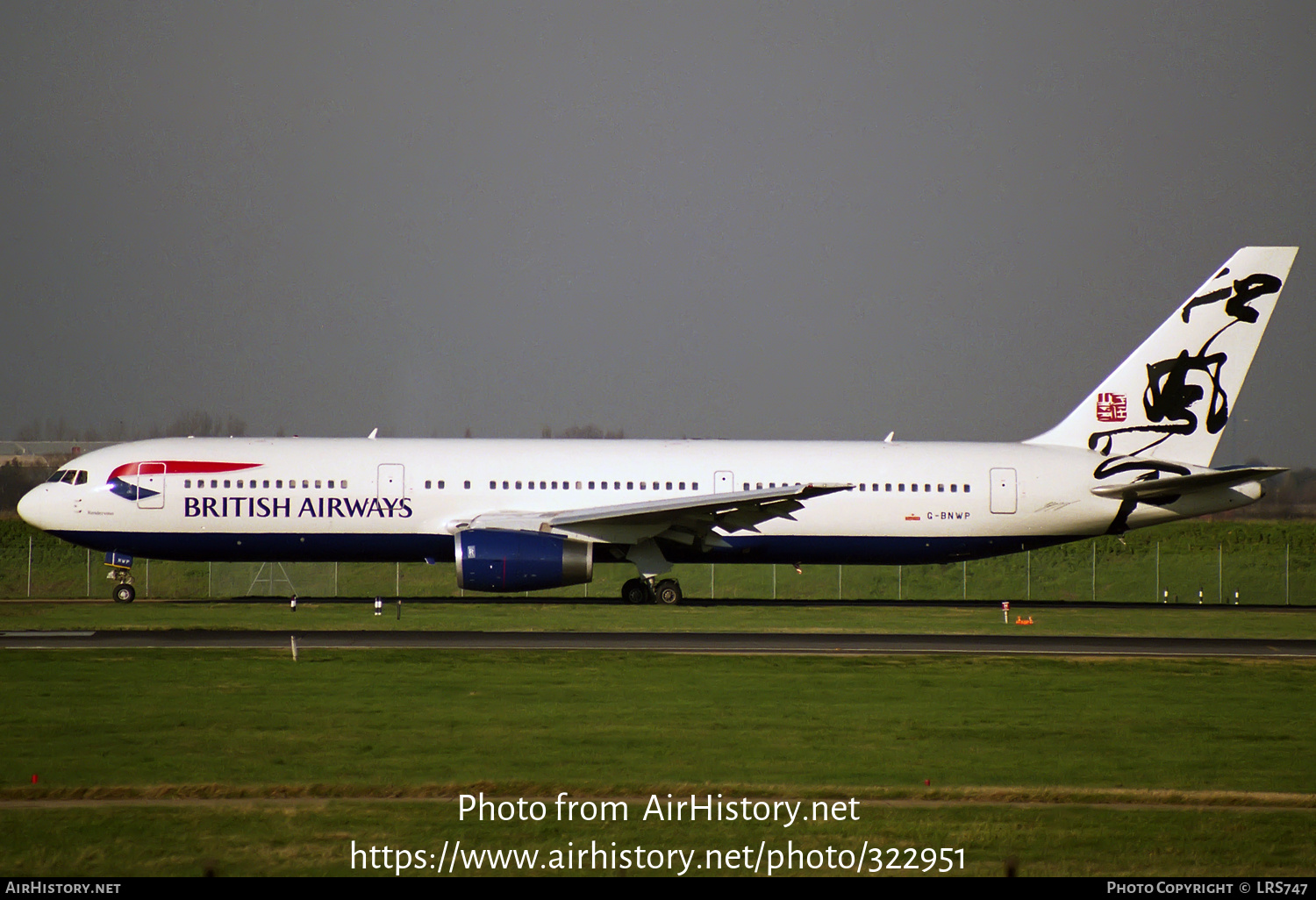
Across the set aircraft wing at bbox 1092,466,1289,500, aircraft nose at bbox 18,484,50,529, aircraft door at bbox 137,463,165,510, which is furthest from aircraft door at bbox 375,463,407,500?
aircraft wing at bbox 1092,466,1289,500

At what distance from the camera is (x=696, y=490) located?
33.8m

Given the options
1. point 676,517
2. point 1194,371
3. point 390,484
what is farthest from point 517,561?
point 1194,371

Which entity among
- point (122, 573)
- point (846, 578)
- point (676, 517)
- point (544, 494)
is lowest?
point (846, 578)

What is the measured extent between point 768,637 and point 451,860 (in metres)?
16.1

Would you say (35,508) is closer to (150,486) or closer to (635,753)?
(150,486)

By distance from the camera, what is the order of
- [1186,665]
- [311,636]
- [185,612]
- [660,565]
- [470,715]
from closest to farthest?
[470,715] < [1186,665] < [311,636] < [185,612] < [660,565]

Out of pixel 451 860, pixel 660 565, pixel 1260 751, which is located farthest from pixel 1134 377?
pixel 451 860

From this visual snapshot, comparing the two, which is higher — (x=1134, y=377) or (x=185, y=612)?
(x=1134, y=377)

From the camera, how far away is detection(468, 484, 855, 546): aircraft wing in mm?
31438

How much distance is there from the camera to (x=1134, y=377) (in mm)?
35594

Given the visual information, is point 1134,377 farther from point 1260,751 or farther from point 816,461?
point 1260,751

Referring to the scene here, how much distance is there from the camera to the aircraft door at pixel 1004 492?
1363 inches

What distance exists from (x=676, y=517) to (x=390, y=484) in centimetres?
742

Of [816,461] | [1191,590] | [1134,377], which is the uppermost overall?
[1134,377]
